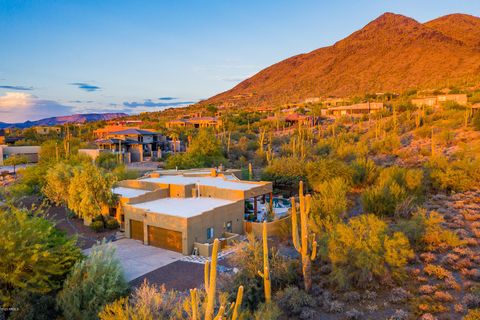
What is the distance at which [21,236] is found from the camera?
1248 centimetres

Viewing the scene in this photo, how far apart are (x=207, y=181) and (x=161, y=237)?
294 inches

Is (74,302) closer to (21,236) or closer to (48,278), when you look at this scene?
(48,278)

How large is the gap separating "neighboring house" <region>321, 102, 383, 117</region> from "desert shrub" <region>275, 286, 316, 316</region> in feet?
167

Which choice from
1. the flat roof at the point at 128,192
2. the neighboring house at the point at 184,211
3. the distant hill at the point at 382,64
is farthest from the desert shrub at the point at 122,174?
the distant hill at the point at 382,64

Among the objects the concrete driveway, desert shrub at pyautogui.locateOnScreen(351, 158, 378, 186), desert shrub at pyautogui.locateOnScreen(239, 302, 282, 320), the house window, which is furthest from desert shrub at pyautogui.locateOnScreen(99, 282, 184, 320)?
desert shrub at pyautogui.locateOnScreen(351, 158, 378, 186)

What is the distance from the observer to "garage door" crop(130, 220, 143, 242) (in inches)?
788

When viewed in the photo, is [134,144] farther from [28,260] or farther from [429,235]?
[429,235]

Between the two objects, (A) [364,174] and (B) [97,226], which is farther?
(A) [364,174]

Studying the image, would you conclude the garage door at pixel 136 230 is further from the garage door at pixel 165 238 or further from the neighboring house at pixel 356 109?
the neighboring house at pixel 356 109

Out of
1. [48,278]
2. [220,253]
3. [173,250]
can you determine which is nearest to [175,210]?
[173,250]

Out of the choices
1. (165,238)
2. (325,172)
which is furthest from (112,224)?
(325,172)

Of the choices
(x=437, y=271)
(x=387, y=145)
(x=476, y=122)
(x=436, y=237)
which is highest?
(x=476, y=122)

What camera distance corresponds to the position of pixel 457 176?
24.5 m

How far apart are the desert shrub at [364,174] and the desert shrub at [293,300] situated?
54.4 ft
